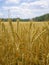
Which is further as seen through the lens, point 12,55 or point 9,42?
point 9,42

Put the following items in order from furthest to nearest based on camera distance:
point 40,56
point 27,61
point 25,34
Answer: point 25,34 < point 40,56 < point 27,61

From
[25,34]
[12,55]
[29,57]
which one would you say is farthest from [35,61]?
[25,34]

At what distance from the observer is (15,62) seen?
4.37ft

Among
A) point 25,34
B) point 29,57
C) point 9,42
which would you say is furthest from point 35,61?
point 25,34

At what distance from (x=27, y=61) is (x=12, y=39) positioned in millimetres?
234

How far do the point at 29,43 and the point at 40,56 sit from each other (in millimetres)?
110

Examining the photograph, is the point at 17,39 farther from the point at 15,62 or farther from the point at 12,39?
the point at 15,62

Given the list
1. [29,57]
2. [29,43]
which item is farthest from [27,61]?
[29,43]

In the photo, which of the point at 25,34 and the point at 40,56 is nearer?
the point at 40,56

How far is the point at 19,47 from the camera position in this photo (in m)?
1.37

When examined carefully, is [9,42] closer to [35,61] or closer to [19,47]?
[19,47]

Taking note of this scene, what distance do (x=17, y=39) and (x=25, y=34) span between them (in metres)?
0.18

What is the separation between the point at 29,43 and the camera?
4.67ft

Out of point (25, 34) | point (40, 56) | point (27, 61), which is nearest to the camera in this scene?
point (27, 61)
